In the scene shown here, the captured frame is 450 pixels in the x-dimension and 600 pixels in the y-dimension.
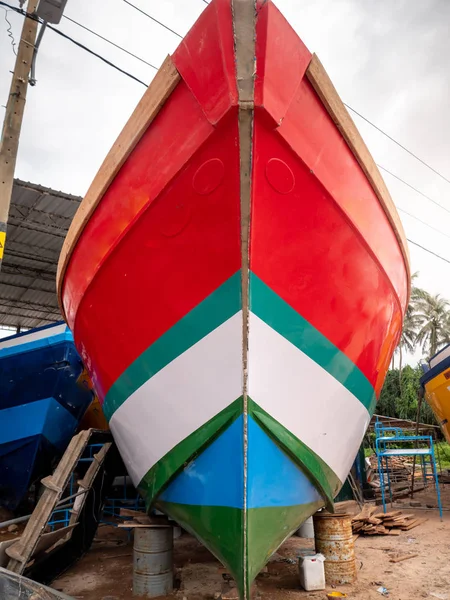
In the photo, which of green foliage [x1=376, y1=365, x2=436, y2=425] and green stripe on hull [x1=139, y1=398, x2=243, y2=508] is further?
green foliage [x1=376, y1=365, x2=436, y2=425]

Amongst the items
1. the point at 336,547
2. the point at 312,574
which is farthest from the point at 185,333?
the point at 336,547

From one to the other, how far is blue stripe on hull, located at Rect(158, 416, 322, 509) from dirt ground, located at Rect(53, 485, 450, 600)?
134cm

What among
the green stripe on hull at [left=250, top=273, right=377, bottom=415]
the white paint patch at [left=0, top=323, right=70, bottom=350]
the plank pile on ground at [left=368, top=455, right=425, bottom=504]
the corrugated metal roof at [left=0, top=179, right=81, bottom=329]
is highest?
the corrugated metal roof at [left=0, top=179, right=81, bottom=329]

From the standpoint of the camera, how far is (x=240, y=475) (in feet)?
7.54

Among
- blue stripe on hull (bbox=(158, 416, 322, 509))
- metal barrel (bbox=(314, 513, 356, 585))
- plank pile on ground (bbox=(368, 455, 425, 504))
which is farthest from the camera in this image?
plank pile on ground (bbox=(368, 455, 425, 504))

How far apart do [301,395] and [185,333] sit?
0.79 meters

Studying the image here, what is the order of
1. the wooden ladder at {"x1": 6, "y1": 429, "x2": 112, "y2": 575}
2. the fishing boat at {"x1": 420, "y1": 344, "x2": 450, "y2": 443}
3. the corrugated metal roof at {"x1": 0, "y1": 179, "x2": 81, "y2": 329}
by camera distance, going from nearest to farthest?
1. the wooden ladder at {"x1": 6, "y1": 429, "x2": 112, "y2": 575}
2. the fishing boat at {"x1": 420, "y1": 344, "x2": 450, "y2": 443}
3. the corrugated metal roof at {"x1": 0, "y1": 179, "x2": 81, "y2": 329}

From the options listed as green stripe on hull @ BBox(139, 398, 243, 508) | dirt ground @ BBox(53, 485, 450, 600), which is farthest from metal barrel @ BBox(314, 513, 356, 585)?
green stripe on hull @ BBox(139, 398, 243, 508)

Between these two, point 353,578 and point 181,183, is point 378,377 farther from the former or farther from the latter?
point 181,183

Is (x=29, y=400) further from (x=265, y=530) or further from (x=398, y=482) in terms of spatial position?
(x=398, y=482)

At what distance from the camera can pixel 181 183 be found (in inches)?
92.9

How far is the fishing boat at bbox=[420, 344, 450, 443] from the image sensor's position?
270 inches

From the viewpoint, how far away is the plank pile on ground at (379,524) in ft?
17.7

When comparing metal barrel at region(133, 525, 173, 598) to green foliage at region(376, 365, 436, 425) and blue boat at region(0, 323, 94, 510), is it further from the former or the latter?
green foliage at region(376, 365, 436, 425)
